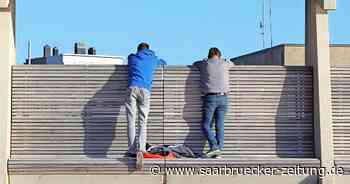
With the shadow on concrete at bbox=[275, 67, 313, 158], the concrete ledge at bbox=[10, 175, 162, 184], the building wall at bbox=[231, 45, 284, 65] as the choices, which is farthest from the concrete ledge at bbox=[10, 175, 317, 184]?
the building wall at bbox=[231, 45, 284, 65]

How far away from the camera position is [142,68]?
43.1 feet

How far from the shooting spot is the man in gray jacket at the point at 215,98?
13.2 meters

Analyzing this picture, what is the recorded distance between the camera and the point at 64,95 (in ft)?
44.3

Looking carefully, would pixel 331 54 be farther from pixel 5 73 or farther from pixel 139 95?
pixel 5 73

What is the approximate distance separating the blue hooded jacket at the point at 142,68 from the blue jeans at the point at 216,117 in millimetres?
991

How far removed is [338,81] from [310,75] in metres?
0.47

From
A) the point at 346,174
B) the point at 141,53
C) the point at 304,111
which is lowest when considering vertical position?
the point at 346,174

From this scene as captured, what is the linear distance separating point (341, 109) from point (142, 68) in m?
3.35

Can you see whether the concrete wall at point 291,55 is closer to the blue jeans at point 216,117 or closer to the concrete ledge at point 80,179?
the blue jeans at point 216,117

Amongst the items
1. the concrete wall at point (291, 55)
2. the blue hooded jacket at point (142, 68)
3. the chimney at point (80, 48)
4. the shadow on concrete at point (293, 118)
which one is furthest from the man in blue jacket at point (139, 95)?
the chimney at point (80, 48)

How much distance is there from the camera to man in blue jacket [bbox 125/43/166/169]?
13008 millimetres

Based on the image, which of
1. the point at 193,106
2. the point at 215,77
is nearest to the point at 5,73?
the point at 193,106

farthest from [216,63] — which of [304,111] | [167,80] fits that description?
[304,111]

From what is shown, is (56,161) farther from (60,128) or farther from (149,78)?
(149,78)
